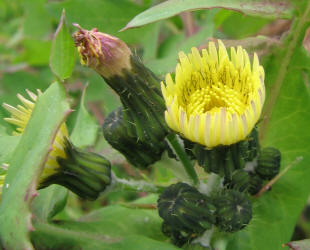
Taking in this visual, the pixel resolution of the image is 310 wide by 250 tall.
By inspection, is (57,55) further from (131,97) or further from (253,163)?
(253,163)

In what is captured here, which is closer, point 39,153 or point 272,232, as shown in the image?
point 39,153

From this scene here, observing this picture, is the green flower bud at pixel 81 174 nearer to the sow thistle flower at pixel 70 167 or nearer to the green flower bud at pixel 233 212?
the sow thistle flower at pixel 70 167

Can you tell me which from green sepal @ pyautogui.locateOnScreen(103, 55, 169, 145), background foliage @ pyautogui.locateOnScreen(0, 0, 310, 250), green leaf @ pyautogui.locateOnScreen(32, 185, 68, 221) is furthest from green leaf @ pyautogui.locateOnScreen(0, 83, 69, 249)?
green leaf @ pyautogui.locateOnScreen(32, 185, 68, 221)

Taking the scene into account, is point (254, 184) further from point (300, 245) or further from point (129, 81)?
point (129, 81)

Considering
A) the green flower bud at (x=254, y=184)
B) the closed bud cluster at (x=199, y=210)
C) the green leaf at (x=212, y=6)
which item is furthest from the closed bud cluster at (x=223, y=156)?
the green leaf at (x=212, y=6)

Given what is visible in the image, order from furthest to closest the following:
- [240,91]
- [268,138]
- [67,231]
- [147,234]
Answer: [268,138], [147,234], [67,231], [240,91]

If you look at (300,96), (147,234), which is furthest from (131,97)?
(300,96)

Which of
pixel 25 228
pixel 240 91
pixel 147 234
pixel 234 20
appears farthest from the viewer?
pixel 234 20
